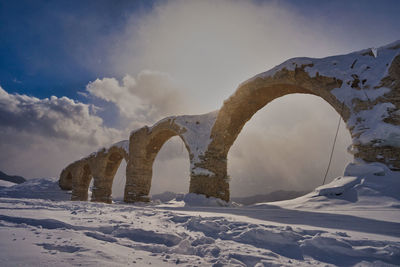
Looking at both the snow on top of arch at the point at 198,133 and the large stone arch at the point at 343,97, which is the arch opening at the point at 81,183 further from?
the large stone arch at the point at 343,97

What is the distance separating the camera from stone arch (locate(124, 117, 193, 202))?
12.0 m

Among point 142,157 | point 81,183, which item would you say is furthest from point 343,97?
point 81,183

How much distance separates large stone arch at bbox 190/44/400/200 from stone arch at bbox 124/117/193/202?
3.93 metres

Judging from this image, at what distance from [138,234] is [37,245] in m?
0.73

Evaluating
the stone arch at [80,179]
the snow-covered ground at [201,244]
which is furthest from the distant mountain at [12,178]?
the snow-covered ground at [201,244]

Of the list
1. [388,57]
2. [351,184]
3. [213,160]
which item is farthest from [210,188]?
[388,57]

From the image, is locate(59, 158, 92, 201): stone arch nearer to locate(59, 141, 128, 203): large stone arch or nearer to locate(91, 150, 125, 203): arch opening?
locate(59, 141, 128, 203): large stone arch

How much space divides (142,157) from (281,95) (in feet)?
26.2

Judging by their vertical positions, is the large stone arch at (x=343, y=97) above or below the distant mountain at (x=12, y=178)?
above

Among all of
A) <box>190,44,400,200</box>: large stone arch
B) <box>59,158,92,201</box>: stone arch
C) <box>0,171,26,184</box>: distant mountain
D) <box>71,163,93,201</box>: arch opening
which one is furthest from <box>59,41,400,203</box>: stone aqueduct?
<box>0,171,26,184</box>: distant mountain

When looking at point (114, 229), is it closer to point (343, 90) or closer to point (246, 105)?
point (343, 90)

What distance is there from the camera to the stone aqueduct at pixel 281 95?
5.34 meters

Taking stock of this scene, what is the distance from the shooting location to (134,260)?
4.29ft

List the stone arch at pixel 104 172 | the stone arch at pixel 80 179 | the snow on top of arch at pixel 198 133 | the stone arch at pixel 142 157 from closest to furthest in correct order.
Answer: the snow on top of arch at pixel 198 133
the stone arch at pixel 142 157
the stone arch at pixel 104 172
the stone arch at pixel 80 179
